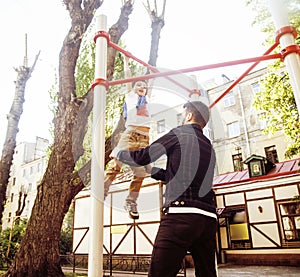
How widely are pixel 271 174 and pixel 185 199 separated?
1065 cm

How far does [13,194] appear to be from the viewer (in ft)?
104

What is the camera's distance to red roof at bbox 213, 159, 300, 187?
1117cm

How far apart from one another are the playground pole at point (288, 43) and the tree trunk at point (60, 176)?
355cm

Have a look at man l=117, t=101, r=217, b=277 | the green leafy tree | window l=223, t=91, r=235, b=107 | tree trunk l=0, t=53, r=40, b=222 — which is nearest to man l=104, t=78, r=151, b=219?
man l=117, t=101, r=217, b=277

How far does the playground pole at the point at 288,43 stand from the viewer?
2074mm

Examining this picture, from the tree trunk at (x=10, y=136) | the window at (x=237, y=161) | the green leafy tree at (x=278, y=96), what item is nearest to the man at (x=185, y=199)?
the tree trunk at (x=10, y=136)

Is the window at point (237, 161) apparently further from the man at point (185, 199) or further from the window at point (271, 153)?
the man at point (185, 199)

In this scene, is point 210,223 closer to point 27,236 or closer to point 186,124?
point 186,124

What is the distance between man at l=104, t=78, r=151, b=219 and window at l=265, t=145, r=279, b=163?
1486 centimetres

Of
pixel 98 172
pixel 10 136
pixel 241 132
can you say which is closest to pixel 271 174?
pixel 241 132

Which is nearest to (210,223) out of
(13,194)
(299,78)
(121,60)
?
(299,78)

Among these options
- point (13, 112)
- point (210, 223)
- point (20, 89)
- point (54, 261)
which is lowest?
point (54, 261)

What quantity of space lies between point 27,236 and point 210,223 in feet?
13.1

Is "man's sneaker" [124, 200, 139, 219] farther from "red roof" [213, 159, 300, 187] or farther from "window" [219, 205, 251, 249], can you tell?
"window" [219, 205, 251, 249]
